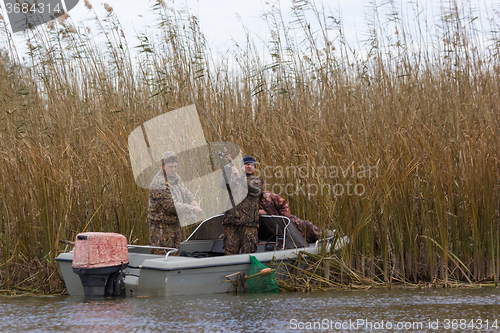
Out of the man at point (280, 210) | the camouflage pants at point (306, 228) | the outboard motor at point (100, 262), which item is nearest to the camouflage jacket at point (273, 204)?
the man at point (280, 210)

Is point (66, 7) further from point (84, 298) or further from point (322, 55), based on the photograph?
point (84, 298)

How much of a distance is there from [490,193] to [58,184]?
198 inches

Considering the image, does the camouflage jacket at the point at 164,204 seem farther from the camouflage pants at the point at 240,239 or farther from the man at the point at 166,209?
the camouflage pants at the point at 240,239

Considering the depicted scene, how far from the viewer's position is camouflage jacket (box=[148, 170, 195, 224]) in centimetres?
724

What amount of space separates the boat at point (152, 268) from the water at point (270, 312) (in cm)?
13

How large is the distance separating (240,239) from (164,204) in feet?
3.40

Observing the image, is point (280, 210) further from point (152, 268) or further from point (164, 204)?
point (152, 268)

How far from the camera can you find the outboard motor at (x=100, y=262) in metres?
6.23

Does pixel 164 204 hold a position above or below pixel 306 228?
above

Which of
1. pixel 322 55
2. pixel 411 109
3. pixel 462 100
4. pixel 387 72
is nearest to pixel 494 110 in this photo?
pixel 462 100

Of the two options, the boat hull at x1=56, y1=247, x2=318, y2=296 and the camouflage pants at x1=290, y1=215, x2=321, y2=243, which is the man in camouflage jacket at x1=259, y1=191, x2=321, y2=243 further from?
the boat hull at x1=56, y1=247, x2=318, y2=296

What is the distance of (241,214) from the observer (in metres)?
7.45

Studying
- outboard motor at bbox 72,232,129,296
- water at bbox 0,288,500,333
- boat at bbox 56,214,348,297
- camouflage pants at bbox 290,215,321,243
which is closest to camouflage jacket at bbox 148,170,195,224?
boat at bbox 56,214,348,297

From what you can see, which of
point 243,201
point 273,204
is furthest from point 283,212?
point 243,201
